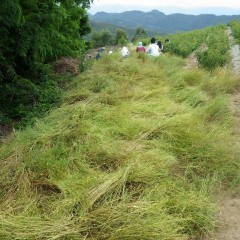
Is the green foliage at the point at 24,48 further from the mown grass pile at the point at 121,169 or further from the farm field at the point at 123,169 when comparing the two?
the mown grass pile at the point at 121,169

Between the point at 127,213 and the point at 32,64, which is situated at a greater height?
the point at 32,64

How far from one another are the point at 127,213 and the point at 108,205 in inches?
8.6

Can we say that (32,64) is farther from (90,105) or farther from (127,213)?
(127,213)

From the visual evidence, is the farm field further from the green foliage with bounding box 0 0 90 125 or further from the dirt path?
the green foliage with bounding box 0 0 90 125

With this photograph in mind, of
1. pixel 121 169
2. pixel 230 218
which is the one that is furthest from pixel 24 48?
pixel 230 218

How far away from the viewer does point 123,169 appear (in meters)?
3.63

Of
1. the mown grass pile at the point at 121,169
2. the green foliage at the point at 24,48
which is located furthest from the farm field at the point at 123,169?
the green foliage at the point at 24,48

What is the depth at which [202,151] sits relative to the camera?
14.1 feet

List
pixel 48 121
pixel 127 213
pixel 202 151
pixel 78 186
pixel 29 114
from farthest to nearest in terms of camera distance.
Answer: pixel 29 114 → pixel 48 121 → pixel 202 151 → pixel 78 186 → pixel 127 213

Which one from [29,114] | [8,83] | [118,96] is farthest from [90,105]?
[8,83]

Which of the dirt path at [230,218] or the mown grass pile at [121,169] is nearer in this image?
the mown grass pile at [121,169]

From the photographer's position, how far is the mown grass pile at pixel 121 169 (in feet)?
9.69

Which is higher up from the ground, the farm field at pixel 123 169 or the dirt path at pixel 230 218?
the farm field at pixel 123 169

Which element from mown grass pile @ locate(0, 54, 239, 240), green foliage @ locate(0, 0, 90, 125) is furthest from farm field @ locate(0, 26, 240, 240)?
green foliage @ locate(0, 0, 90, 125)
